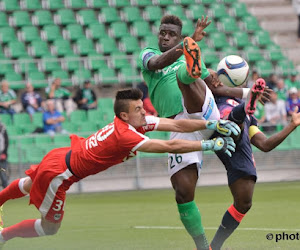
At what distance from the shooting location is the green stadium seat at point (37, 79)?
791 inches

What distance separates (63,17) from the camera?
23031mm

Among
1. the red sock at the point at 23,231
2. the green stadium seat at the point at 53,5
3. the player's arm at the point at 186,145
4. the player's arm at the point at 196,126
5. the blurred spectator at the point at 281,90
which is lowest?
the blurred spectator at the point at 281,90

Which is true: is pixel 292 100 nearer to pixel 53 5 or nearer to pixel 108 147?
pixel 53 5

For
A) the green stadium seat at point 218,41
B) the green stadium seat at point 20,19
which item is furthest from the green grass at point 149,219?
the green stadium seat at point 20,19

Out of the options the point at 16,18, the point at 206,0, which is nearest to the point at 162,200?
the point at 16,18

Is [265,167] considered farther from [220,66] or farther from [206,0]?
[220,66]

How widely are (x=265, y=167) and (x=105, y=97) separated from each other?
5.31m

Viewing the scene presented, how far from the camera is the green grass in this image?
339 inches

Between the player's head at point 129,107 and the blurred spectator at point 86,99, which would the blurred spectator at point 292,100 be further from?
the player's head at point 129,107

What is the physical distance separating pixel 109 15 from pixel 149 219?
13.2 m

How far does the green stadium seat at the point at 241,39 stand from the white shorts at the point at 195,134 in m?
17.2

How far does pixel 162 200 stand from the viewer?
1479 centimetres

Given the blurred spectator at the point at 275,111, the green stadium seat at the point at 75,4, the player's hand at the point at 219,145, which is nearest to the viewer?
the player's hand at the point at 219,145

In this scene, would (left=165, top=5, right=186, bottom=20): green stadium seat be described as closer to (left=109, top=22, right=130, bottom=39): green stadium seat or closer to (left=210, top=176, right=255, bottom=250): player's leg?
(left=109, top=22, right=130, bottom=39): green stadium seat
